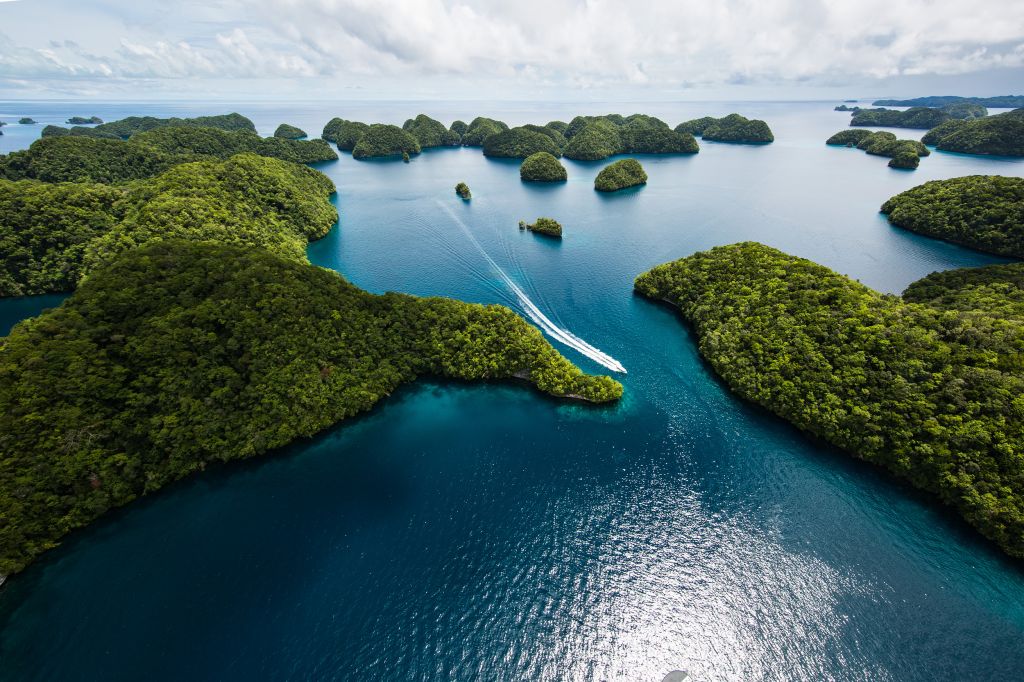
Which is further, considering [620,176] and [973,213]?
[620,176]

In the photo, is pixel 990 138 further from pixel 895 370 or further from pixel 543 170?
pixel 895 370

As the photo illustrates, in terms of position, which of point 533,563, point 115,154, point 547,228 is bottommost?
point 533,563

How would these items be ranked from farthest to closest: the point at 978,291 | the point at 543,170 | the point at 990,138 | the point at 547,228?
the point at 990,138 → the point at 543,170 → the point at 547,228 → the point at 978,291

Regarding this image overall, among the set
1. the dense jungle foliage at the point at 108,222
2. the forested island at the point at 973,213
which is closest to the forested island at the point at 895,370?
the forested island at the point at 973,213

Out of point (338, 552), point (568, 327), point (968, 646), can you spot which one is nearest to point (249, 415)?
point (338, 552)

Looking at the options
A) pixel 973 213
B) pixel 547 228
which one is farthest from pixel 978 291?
pixel 547 228

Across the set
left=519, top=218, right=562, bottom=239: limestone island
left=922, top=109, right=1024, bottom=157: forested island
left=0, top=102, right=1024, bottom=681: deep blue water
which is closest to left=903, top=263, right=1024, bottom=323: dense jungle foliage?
left=0, top=102, right=1024, bottom=681: deep blue water

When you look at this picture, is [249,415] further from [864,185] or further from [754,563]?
[864,185]

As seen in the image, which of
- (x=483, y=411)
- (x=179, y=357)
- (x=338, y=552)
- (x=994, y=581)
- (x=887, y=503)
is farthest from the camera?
(x=483, y=411)
